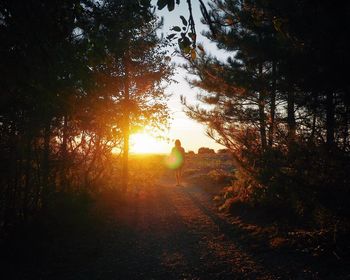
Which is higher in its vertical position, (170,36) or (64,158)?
(170,36)

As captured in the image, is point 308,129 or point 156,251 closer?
point 308,129

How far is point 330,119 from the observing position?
555cm

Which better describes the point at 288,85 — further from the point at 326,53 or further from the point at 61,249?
the point at 61,249

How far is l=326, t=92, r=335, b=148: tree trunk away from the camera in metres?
5.28

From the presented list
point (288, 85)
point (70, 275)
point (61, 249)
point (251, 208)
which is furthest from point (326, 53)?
point (61, 249)

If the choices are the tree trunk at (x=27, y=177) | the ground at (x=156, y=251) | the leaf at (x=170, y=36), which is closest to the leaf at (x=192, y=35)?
the leaf at (x=170, y=36)

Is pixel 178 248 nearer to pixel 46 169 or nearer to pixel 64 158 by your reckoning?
pixel 46 169

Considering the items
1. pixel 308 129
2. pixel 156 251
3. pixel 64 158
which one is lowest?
pixel 156 251

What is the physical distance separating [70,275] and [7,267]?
1.19 metres

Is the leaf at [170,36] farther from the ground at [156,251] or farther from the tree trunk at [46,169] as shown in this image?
the tree trunk at [46,169]

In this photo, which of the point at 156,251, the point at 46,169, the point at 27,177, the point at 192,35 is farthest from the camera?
the point at 46,169

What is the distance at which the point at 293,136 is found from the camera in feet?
18.1

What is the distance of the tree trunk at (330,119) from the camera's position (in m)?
5.28

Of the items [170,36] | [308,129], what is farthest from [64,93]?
[308,129]
